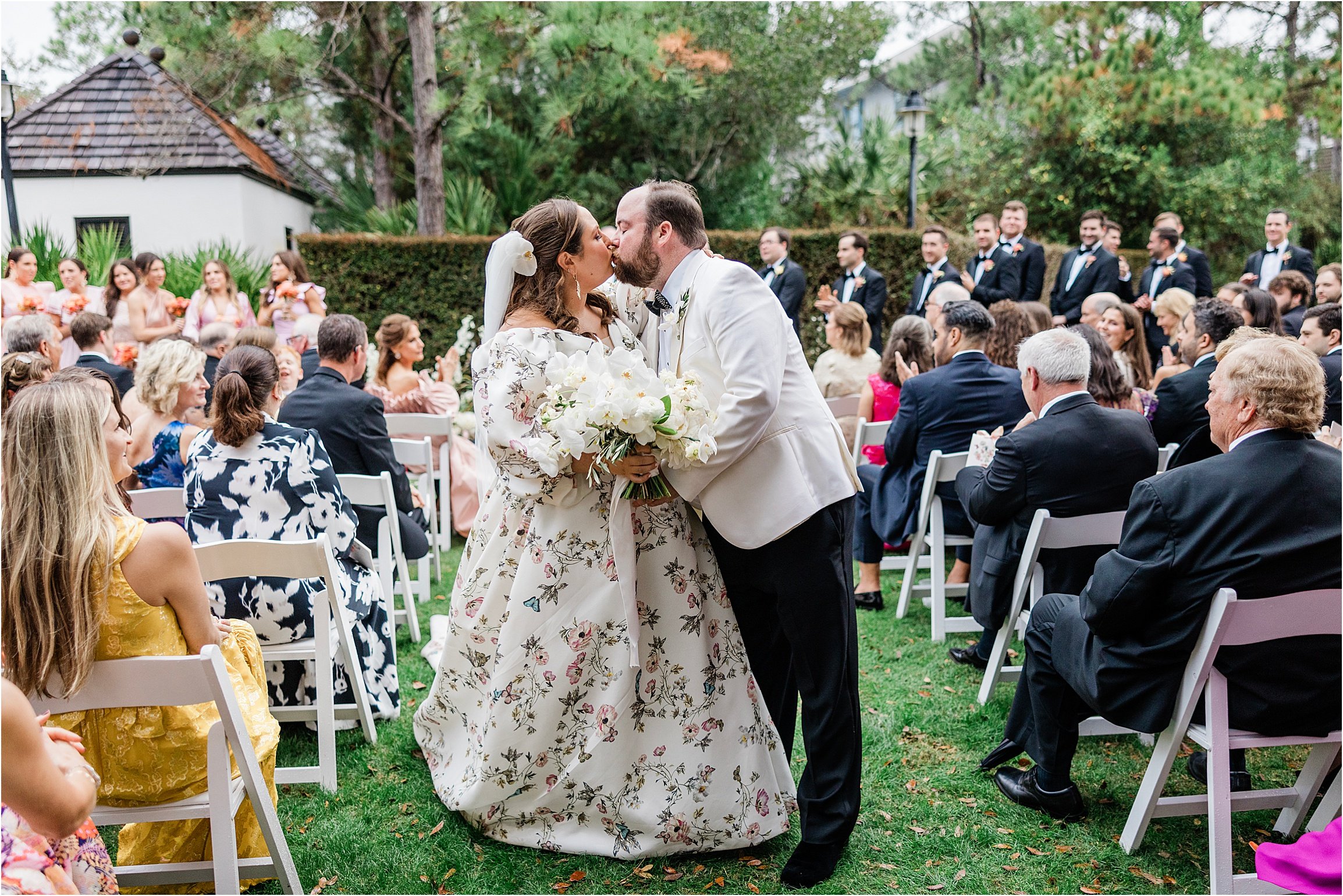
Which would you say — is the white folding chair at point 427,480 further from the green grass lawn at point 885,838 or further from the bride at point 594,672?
the bride at point 594,672

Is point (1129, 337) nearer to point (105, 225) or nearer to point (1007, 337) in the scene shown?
point (1007, 337)

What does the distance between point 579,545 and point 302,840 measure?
54.9 inches

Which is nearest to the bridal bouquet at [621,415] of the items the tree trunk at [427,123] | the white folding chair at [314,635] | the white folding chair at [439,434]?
the white folding chair at [314,635]

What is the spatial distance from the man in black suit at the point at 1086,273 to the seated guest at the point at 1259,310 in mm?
3676

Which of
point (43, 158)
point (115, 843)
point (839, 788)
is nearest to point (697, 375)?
point (839, 788)

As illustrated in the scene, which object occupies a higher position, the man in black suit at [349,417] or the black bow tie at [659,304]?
the black bow tie at [659,304]

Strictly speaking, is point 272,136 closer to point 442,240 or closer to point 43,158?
point 43,158

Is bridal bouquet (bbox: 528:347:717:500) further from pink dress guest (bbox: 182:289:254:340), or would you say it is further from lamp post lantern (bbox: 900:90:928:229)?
lamp post lantern (bbox: 900:90:928:229)

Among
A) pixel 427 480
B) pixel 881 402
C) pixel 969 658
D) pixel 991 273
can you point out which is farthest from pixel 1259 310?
pixel 427 480

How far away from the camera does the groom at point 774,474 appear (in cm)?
306

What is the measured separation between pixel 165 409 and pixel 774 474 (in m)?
3.40

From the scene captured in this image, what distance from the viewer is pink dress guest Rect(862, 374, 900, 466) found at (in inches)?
255

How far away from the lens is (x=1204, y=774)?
376 centimetres

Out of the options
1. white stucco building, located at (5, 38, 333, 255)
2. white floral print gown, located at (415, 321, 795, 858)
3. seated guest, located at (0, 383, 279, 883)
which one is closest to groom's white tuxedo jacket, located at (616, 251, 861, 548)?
white floral print gown, located at (415, 321, 795, 858)
